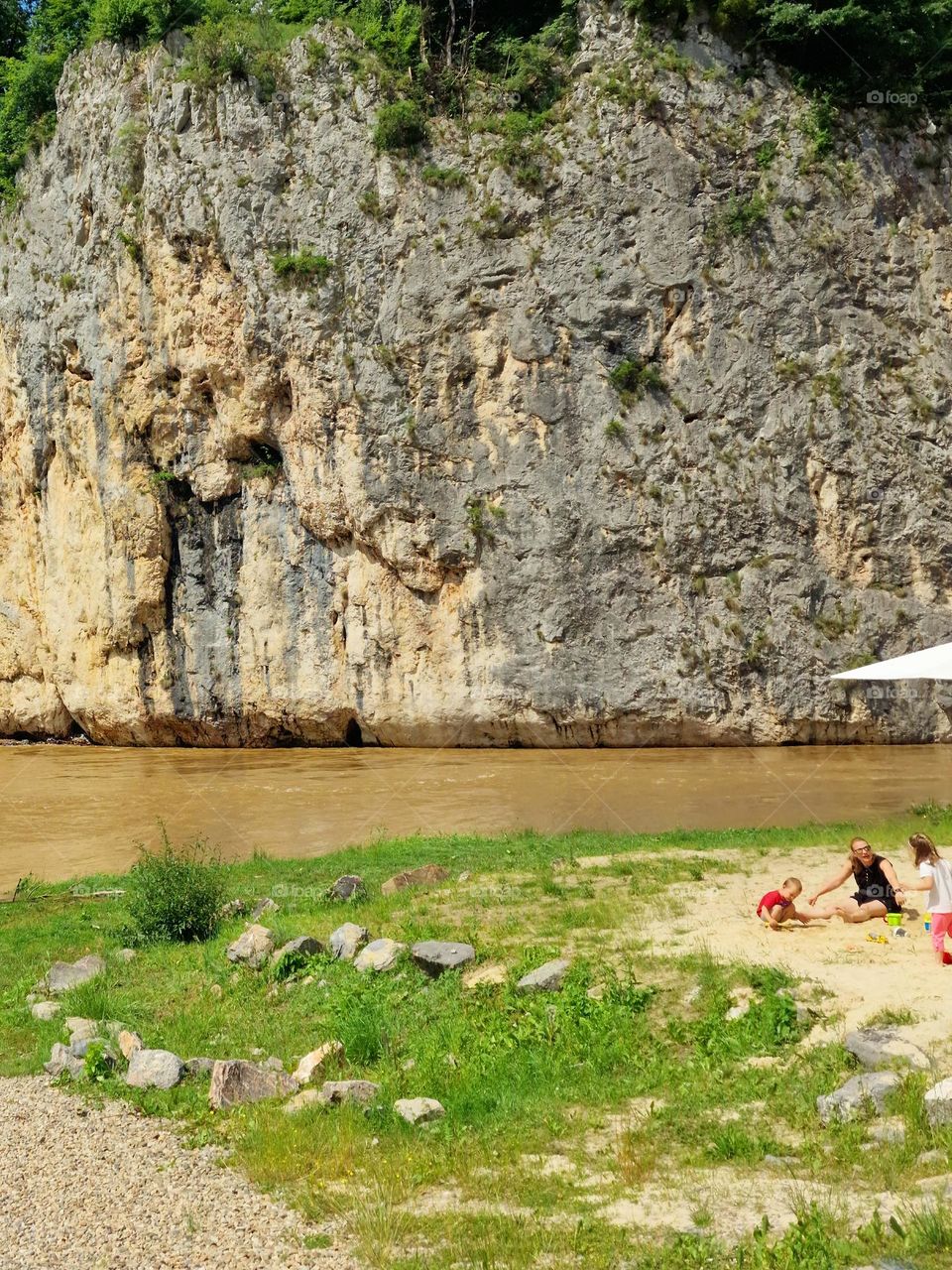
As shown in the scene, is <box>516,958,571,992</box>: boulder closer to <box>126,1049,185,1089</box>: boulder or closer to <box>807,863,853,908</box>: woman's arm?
<box>126,1049,185,1089</box>: boulder

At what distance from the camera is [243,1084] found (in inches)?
229

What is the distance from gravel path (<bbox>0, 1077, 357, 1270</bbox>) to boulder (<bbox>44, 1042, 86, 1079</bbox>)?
61 centimetres

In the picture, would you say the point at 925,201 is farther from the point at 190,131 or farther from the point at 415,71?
the point at 190,131

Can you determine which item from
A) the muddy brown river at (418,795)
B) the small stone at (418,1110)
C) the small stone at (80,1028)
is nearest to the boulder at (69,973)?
the small stone at (80,1028)

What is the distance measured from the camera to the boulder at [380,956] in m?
7.98

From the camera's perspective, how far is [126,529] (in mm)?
26469

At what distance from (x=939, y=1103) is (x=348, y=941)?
15.9 feet

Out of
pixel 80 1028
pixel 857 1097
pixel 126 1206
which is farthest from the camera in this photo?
pixel 80 1028

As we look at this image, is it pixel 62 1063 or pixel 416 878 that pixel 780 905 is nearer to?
pixel 416 878

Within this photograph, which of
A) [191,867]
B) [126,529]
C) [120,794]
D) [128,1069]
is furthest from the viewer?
[126,529]

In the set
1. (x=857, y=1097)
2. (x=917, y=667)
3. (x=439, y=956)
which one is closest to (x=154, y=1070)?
(x=439, y=956)

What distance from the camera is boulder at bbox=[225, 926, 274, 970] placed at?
8.41 meters

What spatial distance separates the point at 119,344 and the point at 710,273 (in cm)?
1420

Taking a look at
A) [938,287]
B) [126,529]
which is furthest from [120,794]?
[938,287]
